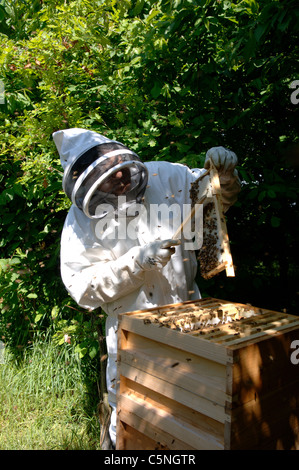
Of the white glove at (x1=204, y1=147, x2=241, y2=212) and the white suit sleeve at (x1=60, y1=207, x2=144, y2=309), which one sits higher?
the white glove at (x1=204, y1=147, x2=241, y2=212)

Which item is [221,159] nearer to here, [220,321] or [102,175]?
[102,175]

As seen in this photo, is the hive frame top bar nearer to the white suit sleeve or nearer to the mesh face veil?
the white suit sleeve

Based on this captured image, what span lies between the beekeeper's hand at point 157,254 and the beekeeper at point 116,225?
0.27 ft

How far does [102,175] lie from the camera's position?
2344mm

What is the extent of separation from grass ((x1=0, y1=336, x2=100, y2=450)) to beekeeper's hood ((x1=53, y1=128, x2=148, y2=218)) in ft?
7.45

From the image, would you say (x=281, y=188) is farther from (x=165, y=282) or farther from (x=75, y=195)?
(x=75, y=195)

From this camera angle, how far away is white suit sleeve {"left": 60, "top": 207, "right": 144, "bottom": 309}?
2324 mm

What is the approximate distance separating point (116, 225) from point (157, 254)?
439 millimetres

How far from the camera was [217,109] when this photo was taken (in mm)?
3268

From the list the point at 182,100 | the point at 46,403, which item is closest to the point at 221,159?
the point at 182,100

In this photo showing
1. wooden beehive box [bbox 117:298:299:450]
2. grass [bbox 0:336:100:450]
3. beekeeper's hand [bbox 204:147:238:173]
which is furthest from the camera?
grass [bbox 0:336:100:450]

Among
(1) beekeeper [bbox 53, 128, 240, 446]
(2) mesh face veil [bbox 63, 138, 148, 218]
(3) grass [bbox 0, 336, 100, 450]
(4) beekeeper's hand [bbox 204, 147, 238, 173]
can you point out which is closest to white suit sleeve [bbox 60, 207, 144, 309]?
(1) beekeeper [bbox 53, 128, 240, 446]

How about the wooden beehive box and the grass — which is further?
the grass
